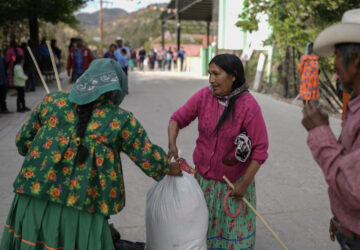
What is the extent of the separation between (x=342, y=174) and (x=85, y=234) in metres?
1.24

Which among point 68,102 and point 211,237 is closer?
point 68,102

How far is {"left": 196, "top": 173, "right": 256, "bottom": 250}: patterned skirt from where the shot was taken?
2.21 metres

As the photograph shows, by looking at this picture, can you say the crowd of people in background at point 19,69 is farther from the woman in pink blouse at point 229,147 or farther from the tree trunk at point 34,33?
the woman in pink blouse at point 229,147

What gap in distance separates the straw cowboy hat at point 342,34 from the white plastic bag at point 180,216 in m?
1.09

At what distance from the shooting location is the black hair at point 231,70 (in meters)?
2.14

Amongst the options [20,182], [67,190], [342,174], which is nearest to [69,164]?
[67,190]

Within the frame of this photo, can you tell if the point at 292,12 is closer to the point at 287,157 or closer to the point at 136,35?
the point at 287,157

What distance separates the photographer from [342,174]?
1.26m

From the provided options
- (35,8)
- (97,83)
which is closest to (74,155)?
(97,83)

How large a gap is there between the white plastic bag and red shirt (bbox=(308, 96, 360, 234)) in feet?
2.82

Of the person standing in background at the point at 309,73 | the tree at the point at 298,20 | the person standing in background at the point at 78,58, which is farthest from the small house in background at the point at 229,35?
the person standing in background at the point at 78,58

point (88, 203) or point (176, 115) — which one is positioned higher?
point (176, 115)

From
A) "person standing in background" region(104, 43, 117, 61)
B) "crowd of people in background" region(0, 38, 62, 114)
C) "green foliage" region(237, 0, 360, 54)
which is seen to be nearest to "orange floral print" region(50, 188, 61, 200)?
"crowd of people in background" region(0, 38, 62, 114)

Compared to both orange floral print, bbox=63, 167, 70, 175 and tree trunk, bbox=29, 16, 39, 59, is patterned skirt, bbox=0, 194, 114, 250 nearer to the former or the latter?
orange floral print, bbox=63, 167, 70, 175
